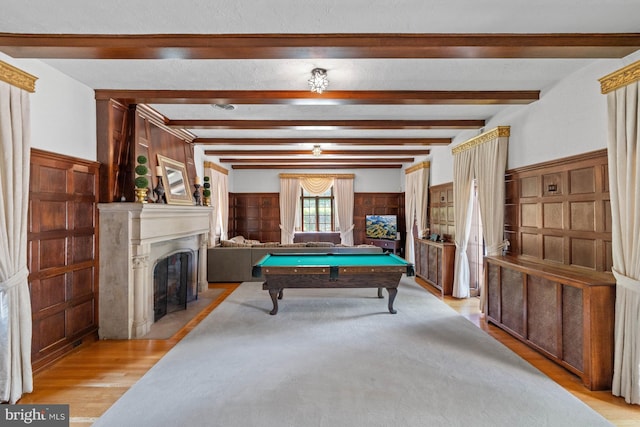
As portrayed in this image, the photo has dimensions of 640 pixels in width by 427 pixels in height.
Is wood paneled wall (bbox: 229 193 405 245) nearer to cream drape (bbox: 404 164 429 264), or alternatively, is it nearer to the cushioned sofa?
cream drape (bbox: 404 164 429 264)

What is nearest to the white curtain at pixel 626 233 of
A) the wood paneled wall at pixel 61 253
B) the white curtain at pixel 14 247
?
the white curtain at pixel 14 247

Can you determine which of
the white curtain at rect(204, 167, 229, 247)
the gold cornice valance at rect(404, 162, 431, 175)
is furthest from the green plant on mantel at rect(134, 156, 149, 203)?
the gold cornice valance at rect(404, 162, 431, 175)

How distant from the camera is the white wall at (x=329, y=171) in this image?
974cm

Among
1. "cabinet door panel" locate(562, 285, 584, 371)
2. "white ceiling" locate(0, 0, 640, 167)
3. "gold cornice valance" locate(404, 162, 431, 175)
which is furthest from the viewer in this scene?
"gold cornice valance" locate(404, 162, 431, 175)

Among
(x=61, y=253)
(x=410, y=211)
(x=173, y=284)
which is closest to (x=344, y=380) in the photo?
(x=61, y=253)

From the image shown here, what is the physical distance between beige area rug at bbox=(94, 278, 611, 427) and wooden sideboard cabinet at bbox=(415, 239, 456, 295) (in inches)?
56.1

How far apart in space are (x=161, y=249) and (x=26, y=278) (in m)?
1.86

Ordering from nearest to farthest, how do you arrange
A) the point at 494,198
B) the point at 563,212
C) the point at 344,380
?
1. the point at 344,380
2. the point at 563,212
3. the point at 494,198

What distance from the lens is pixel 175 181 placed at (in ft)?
17.3

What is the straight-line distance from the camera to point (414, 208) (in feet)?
26.7

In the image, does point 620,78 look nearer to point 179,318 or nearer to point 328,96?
point 328,96

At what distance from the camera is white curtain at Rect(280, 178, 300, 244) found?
377 inches

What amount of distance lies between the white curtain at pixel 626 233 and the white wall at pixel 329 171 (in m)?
7.11

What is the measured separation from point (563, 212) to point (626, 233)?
89 centimetres
